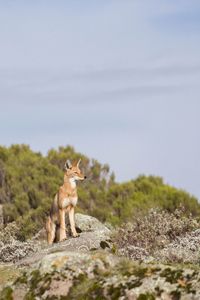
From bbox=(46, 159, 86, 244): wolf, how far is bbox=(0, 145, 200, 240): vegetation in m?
20.9

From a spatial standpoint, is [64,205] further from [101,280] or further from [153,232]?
[101,280]

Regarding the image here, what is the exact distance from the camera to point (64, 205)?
22.7 metres

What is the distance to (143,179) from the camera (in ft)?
178

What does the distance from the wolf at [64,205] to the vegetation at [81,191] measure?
2086cm

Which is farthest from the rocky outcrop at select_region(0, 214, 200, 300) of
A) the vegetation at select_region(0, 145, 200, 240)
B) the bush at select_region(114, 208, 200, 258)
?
the vegetation at select_region(0, 145, 200, 240)

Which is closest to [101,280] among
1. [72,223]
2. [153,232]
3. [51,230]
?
[72,223]

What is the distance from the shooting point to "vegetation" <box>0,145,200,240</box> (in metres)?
48.6

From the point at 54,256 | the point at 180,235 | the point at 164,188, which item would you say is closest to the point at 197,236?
the point at 180,235

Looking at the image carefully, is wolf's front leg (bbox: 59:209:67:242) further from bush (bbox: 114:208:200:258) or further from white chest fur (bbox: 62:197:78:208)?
bush (bbox: 114:208:200:258)

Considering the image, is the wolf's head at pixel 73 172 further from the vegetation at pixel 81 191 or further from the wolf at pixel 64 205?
the vegetation at pixel 81 191

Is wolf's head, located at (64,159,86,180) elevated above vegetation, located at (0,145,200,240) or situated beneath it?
situated beneath

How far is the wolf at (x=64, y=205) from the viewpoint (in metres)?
22.7

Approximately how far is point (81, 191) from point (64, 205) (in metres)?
29.6

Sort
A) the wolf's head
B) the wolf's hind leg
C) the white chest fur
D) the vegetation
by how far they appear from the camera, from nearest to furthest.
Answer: the white chest fur, the wolf's head, the wolf's hind leg, the vegetation
